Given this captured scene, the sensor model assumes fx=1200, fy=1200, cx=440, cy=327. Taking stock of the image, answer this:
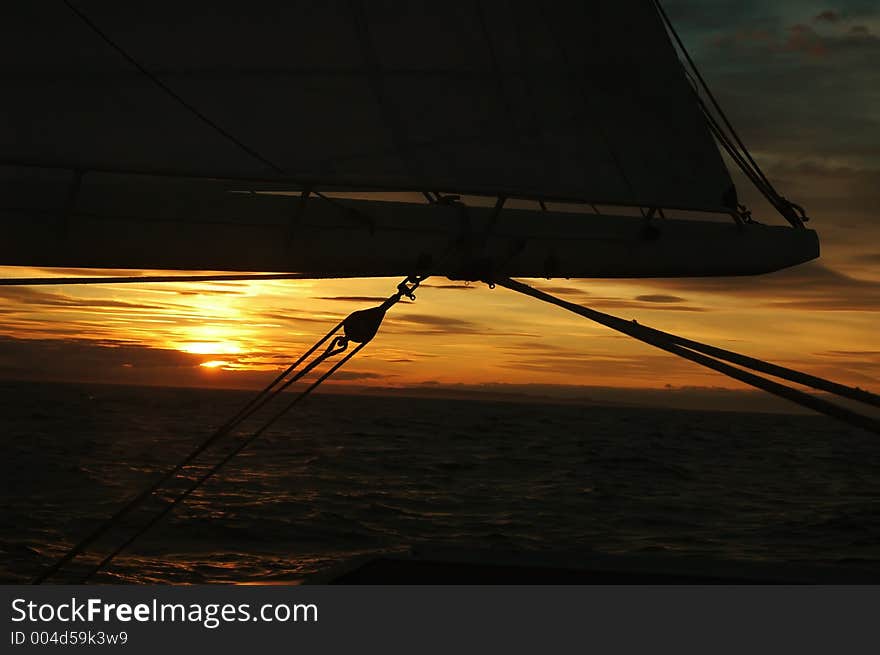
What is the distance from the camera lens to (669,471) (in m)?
46.7

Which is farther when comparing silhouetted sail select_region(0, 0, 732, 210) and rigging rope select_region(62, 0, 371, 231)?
rigging rope select_region(62, 0, 371, 231)

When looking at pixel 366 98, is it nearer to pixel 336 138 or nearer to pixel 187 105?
pixel 336 138

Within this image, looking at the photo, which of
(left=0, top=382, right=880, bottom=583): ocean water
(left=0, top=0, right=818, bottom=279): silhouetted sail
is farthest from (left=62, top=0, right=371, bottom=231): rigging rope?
(left=0, top=382, right=880, bottom=583): ocean water

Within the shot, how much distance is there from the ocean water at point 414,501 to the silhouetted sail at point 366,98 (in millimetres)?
16255

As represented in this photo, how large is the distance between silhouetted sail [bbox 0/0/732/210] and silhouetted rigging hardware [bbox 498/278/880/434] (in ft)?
1.93

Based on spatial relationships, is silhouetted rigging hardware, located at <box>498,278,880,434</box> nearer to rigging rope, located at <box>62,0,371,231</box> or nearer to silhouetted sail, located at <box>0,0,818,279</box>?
silhouetted sail, located at <box>0,0,818,279</box>

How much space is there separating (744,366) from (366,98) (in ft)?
7.23

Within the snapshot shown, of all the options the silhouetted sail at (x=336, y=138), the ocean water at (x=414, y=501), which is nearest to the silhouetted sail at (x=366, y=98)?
the silhouetted sail at (x=336, y=138)

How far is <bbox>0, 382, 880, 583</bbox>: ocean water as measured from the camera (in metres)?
24.6

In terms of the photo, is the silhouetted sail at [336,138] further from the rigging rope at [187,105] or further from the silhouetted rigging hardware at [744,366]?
the silhouetted rigging hardware at [744,366]

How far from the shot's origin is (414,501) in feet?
108

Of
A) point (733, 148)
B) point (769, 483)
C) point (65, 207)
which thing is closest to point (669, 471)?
point (769, 483)

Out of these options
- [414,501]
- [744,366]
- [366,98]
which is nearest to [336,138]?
[366,98]
